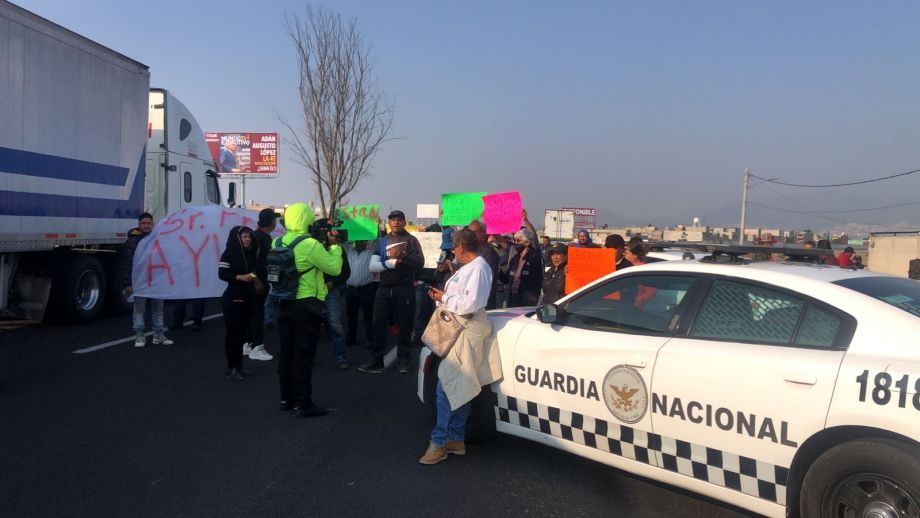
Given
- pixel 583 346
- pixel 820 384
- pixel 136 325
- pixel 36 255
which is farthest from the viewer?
pixel 36 255

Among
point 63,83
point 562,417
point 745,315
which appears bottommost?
point 562,417

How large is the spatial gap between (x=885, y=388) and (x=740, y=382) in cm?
65

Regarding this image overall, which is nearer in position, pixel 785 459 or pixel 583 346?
pixel 785 459

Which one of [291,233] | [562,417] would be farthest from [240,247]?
[562,417]

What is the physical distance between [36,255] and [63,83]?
107 inches

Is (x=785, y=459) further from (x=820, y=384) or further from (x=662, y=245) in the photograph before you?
(x=662, y=245)

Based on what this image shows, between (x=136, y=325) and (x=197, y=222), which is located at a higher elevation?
(x=197, y=222)

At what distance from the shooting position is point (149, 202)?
42.2 feet

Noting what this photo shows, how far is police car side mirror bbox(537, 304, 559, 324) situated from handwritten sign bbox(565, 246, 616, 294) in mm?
2896

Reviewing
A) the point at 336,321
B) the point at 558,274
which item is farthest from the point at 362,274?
the point at 558,274

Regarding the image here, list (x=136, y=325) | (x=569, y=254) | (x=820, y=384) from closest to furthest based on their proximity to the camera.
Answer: (x=820, y=384)
(x=569, y=254)
(x=136, y=325)

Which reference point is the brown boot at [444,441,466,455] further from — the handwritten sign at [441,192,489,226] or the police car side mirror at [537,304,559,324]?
the handwritten sign at [441,192,489,226]

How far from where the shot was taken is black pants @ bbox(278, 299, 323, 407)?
5.67m

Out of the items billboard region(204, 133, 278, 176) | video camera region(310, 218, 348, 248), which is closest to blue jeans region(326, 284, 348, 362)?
video camera region(310, 218, 348, 248)
